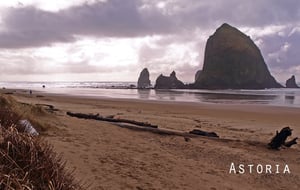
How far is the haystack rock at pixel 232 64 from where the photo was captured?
98625mm

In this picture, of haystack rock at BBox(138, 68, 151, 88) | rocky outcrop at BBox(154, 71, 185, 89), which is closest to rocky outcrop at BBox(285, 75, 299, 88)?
rocky outcrop at BBox(154, 71, 185, 89)

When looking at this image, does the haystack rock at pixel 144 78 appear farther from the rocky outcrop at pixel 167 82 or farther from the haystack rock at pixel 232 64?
the rocky outcrop at pixel 167 82

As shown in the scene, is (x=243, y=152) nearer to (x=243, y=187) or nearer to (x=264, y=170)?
(x=264, y=170)

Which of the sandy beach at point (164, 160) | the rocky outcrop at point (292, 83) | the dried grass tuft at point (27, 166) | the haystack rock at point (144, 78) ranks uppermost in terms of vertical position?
the haystack rock at point (144, 78)

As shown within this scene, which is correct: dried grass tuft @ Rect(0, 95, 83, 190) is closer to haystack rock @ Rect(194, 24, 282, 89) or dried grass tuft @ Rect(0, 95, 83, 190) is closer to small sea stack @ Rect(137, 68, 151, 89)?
haystack rock @ Rect(194, 24, 282, 89)

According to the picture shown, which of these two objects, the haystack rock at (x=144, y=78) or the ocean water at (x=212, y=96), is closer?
the ocean water at (x=212, y=96)

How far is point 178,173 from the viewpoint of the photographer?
6.27m

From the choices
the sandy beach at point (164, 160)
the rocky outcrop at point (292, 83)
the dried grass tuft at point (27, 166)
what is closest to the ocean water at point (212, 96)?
the sandy beach at point (164, 160)

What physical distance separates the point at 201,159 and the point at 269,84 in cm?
10770

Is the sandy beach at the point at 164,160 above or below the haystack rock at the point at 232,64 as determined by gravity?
below

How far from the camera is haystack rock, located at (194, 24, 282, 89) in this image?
98.6 m

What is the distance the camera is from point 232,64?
341 ft

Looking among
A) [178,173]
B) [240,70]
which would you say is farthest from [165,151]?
[240,70]

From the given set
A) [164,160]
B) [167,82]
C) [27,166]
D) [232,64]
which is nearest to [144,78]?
[167,82]
